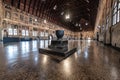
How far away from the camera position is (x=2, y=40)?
17.8m

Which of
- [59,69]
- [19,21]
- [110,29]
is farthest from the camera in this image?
[19,21]

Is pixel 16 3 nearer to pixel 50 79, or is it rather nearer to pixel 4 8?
pixel 4 8

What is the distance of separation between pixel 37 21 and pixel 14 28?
349 inches

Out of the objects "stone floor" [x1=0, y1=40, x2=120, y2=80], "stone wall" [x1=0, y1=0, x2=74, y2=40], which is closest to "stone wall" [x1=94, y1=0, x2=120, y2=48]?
"stone floor" [x1=0, y1=40, x2=120, y2=80]

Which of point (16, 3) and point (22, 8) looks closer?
point (16, 3)

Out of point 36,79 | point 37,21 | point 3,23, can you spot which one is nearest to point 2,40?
point 3,23

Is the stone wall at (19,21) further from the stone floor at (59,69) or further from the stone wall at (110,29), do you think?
the stone wall at (110,29)

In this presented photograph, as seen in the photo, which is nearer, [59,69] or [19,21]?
[59,69]

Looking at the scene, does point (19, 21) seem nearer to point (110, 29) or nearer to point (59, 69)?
point (110, 29)

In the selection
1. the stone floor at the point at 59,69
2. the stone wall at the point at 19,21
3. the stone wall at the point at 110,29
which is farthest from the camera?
the stone wall at the point at 19,21

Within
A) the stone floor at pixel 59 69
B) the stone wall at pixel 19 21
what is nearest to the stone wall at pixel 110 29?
the stone floor at pixel 59 69

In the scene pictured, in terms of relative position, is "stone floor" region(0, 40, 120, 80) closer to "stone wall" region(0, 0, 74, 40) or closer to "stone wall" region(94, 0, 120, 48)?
"stone wall" region(94, 0, 120, 48)

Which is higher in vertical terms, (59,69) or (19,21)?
(19,21)

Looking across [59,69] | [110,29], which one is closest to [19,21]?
[110,29]
